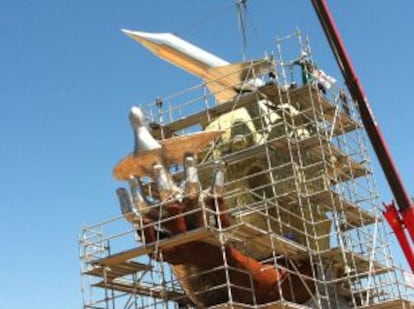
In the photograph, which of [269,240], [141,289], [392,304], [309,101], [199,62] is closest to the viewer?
[269,240]

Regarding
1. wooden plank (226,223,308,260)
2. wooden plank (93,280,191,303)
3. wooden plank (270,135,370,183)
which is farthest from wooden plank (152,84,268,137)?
wooden plank (93,280,191,303)

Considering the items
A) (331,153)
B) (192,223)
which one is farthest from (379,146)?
(192,223)

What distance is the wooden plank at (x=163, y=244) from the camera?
858 inches

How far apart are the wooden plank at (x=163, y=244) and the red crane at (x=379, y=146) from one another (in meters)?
6.07

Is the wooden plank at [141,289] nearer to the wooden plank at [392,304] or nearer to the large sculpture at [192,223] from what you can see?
the large sculpture at [192,223]

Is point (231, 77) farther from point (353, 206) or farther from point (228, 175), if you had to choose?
point (353, 206)

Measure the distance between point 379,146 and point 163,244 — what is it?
741 centimetres

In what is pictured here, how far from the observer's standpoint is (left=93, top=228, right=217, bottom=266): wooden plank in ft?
71.5

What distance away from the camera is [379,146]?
25156 mm

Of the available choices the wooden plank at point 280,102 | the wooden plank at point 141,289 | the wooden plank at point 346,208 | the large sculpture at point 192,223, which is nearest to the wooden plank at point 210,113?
the wooden plank at point 280,102

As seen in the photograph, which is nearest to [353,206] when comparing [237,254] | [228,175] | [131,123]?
[228,175]

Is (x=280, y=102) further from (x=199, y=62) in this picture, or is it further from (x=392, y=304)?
(x=392, y=304)

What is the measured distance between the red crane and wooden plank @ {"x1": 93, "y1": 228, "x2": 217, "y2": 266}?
607 cm

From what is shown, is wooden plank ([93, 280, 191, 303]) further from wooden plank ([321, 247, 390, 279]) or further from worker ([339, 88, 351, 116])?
worker ([339, 88, 351, 116])
